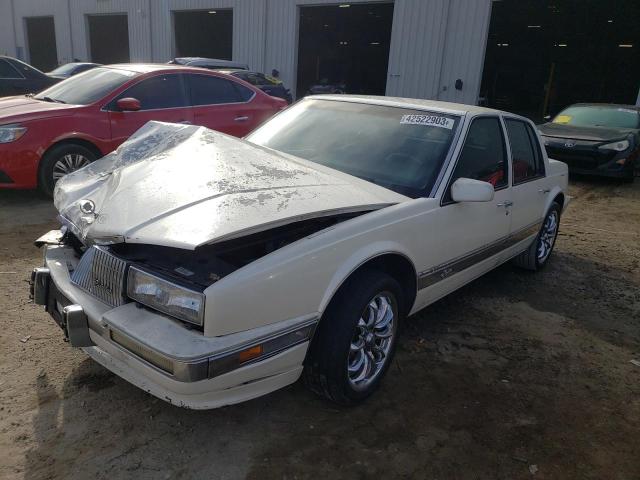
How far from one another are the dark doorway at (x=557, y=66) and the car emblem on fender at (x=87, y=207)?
26009 mm

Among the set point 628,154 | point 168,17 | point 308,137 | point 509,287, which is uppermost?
point 168,17

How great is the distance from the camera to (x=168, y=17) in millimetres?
19266

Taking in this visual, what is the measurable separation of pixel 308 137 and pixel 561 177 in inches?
111

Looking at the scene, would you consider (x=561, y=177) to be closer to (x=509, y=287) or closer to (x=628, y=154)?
(x=509, y=287)

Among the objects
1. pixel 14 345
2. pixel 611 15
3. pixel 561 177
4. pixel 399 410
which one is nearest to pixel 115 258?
pixel 14 345

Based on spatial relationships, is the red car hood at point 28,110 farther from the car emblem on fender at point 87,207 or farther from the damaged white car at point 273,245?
the car emblem on fender at point 87,207

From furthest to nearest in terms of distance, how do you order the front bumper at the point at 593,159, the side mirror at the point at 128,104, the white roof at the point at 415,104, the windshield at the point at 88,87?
the front bumper at the point at 593,159 < the windshield at the point at 88,87 < the side mirror at the point at 128,104 < the white roof at the point at 415,104

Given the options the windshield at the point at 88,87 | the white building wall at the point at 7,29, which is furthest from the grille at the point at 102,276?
the white building wall at the point at 7,29

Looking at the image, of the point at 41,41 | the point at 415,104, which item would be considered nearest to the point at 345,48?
the point at 41,41

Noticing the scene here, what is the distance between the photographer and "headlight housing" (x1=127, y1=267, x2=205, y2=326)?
2.07 meters

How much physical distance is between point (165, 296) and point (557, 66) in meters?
34.6

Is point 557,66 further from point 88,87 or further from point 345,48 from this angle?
point 88,87

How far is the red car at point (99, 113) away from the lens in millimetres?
5512

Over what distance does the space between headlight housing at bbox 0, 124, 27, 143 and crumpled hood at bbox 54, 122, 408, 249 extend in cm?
282
